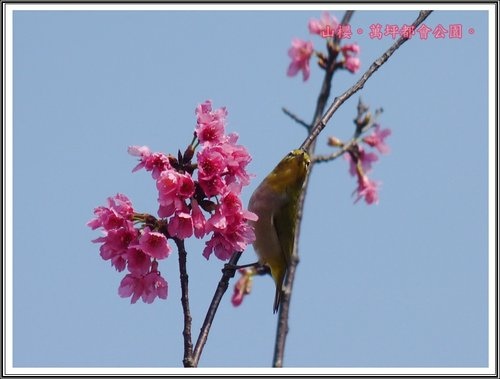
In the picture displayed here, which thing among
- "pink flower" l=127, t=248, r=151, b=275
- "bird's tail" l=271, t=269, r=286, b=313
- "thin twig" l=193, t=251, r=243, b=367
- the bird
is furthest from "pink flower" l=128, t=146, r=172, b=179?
"bird's tail" l=271, t=269, r=286, b=313

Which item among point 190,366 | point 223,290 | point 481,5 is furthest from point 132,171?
point 481,5

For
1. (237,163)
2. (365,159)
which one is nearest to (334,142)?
(365,159)

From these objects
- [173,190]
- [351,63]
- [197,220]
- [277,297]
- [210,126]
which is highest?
[351,63]

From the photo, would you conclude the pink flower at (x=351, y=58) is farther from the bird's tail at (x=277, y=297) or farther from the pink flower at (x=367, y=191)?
the bird's tail at (x=277, y=297)

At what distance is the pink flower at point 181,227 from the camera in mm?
3705

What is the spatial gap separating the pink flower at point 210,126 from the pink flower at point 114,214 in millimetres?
516

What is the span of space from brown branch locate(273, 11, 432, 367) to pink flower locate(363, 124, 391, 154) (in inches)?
43.3

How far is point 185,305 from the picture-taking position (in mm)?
3580

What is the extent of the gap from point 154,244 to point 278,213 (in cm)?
217

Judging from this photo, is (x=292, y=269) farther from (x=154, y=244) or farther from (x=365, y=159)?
(x=154, y=244)

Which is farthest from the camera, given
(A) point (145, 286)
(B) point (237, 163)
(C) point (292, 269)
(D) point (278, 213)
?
(C) point (292, 269)

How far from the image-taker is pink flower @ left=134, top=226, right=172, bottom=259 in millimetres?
3736

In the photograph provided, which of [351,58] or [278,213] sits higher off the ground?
[351,58]

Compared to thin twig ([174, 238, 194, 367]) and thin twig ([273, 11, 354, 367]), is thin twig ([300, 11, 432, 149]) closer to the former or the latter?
thin twig ([273, 11, 354, 367])
